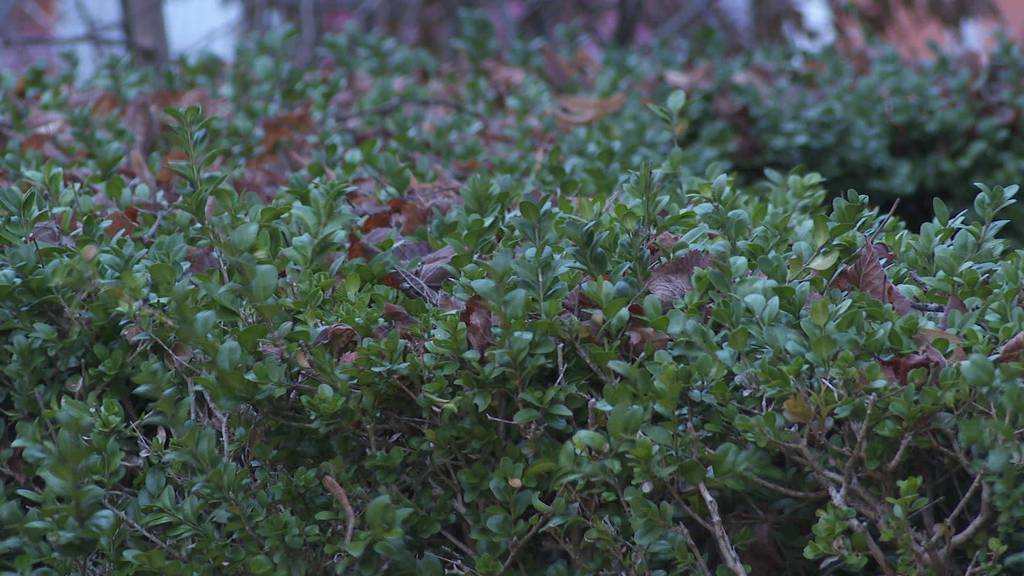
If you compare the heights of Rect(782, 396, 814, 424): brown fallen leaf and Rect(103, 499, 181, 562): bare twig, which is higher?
Rect(782, 396, 814, 424): brown fallen leaf

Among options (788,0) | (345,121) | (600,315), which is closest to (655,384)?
(600,315)

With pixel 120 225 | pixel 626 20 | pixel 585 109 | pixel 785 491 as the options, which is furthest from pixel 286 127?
pixel 626 20

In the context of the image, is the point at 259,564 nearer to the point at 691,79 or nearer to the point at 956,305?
the point at 956,305

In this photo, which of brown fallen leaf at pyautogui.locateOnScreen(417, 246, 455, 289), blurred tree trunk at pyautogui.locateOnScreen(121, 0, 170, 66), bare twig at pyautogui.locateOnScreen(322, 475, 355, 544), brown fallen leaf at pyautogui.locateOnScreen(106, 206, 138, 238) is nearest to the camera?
bare twig at pyautogui.locateOnScreen(322, 475, 355, 544)

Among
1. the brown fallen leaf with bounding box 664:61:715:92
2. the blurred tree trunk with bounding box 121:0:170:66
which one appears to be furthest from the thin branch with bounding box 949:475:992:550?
the blurred tree trunk with bounding box 121:0:170:66

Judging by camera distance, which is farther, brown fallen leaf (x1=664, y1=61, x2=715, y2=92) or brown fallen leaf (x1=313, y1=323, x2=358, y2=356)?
brown fallen leaf (x1=664, y1=61, x2=715, y2=92)

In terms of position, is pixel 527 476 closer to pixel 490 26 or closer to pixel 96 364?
pixel 96 364

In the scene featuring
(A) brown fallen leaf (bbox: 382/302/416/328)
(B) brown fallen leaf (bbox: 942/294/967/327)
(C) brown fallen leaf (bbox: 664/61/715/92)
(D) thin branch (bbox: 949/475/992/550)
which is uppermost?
(A) brown fallen leaf (bbox: 382/302/416/328)

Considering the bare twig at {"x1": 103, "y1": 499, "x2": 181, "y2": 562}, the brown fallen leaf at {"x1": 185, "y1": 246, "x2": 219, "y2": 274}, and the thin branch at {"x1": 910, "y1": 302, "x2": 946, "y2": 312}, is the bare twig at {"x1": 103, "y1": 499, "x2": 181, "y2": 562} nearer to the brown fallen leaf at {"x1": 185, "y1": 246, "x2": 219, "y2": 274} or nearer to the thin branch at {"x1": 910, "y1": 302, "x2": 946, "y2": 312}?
the brown fallen leaf at {"x1": 185, "y1": 246, "x2": 219, "y2": 274}
